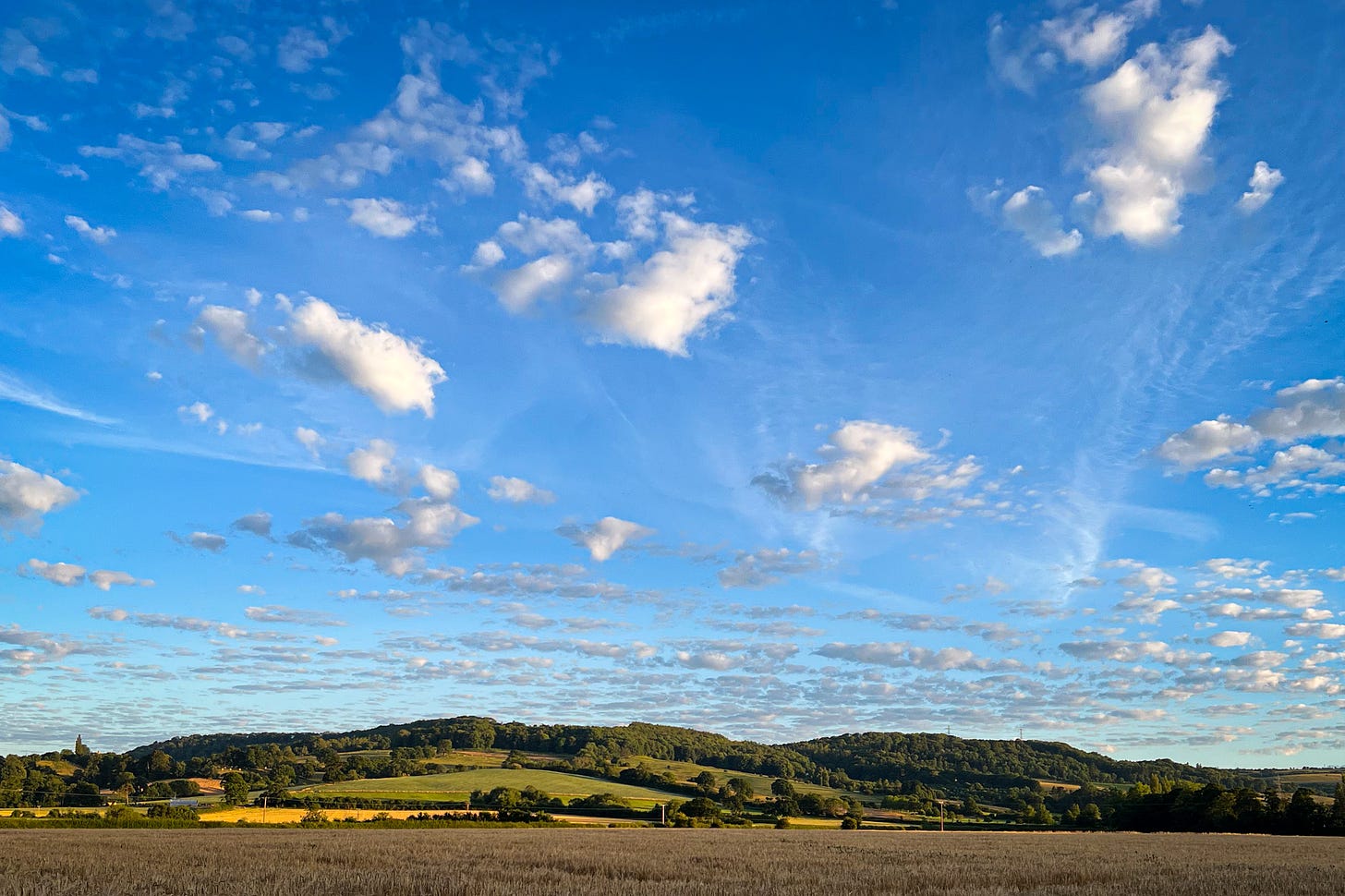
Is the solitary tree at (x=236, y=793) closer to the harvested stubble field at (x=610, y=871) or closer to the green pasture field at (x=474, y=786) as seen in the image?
the green pasture field at (x=474, y=786)

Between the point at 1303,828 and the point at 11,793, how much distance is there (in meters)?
152

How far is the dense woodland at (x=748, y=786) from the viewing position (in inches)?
4055

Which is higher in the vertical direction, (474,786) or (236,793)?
(236,793)

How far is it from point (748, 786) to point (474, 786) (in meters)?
51.2

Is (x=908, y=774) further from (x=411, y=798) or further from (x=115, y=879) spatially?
(x=115, y=879)

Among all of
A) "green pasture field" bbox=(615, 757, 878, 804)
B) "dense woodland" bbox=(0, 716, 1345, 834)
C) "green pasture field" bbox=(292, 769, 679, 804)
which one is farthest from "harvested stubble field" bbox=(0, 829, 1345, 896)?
"green pasture field" bbox=(615, 757, 878, 804)

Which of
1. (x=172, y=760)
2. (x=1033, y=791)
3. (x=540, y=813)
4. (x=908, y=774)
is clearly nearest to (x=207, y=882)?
(x=540, y=813)

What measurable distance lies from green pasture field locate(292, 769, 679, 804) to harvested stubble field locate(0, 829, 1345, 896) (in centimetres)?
8909

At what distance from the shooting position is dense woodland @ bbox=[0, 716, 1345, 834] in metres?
103

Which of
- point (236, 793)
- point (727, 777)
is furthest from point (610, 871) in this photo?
point (727, 777)

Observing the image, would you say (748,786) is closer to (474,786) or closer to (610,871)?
(474,786)

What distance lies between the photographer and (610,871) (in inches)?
1098

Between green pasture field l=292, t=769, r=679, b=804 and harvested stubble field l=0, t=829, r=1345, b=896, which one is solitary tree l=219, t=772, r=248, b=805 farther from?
harvested stubble field l=0, t=829, r=1345, b=896

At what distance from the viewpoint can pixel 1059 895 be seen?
2127cm
